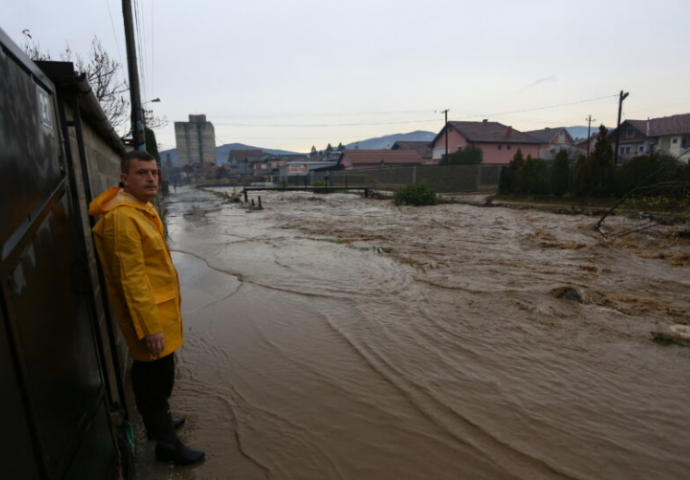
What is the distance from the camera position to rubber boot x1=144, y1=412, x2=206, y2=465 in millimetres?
2484

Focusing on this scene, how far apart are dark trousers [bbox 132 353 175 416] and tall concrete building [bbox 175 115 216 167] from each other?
4007 inches

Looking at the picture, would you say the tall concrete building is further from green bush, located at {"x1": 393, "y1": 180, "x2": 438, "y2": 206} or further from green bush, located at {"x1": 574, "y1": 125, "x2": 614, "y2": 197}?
green bush, located at {"x1": 574, "y1": 125, "x2": 614, "y2": 197}

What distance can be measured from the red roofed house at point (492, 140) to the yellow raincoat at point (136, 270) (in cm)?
4912

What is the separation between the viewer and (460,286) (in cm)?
659

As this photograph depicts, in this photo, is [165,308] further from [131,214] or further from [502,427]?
[502,427]

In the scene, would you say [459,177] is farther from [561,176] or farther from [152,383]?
[152,383]

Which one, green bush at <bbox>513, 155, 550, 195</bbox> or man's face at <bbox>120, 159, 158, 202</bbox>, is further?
green bush at <bbox>513, 155, 550, 195</bbox>

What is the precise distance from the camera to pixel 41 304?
1.54 metres

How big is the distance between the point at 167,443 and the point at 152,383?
0.47 m

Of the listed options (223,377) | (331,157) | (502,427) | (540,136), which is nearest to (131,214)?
(223,377)

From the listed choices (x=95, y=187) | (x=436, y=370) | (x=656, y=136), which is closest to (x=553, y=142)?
(x=656, y=136)

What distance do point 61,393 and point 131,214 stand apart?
0.90 metres

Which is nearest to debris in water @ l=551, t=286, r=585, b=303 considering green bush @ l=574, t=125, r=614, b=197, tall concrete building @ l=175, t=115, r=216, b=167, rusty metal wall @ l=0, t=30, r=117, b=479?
rusty metal wall @ l=0, t=30, r=117, b=479

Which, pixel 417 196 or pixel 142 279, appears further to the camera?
pixel 417 196
